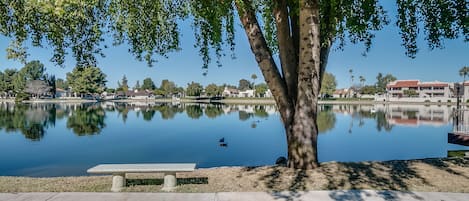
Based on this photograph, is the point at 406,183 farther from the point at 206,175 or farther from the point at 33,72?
the point at 33,72

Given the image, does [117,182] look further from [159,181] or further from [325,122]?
[325,122]

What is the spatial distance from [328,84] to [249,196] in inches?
4177

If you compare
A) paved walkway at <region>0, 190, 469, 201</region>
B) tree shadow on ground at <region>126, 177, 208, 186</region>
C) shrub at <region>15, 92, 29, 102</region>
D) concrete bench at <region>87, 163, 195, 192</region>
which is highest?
shrub at <region>15, 92, 29, 102</region>

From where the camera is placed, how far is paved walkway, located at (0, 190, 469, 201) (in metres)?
5.18

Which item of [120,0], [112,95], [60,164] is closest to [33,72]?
[112,95]

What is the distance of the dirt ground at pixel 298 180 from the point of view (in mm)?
5907

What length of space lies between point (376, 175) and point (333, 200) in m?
2.06

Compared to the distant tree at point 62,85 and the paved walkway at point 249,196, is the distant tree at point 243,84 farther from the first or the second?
the paved walkway at point 249,196

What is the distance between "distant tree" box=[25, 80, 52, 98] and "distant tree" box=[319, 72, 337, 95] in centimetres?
8363

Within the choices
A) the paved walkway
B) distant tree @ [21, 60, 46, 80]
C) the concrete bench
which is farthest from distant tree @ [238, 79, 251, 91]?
the paved walkway

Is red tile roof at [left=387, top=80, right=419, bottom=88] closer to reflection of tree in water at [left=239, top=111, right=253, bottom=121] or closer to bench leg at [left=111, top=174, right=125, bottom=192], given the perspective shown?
reflection of tree in water at [left=239, top=111, right=253, bottom=121]

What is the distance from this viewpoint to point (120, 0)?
696 cm

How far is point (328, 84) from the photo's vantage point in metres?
107

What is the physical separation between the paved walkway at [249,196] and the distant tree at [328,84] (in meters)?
103
